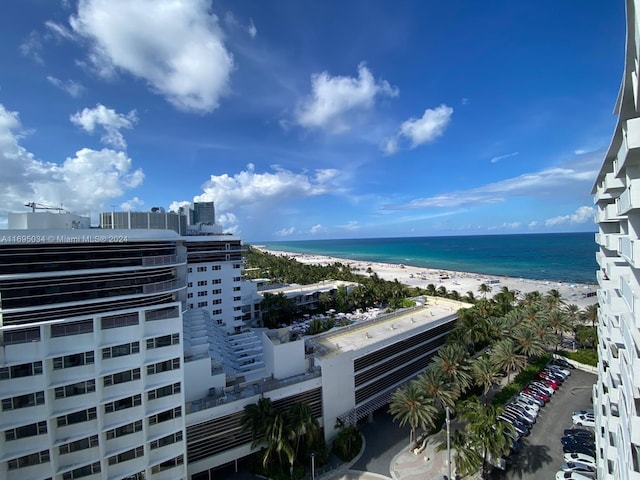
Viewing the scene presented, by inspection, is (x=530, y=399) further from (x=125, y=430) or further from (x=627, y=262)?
(x=125, y=430)

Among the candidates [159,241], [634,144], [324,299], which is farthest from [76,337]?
[324,299]

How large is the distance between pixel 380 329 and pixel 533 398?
1835 centimetres

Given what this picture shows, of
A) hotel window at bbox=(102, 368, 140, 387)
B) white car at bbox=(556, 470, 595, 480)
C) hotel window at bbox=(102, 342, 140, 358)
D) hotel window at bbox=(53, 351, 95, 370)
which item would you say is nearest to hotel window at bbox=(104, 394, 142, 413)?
hotel window at bbox=(102, 368, 140, 387)

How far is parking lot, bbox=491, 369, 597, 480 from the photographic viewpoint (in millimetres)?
24047

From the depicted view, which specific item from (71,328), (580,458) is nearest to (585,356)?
(580,458)

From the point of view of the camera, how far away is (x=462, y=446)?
22.6 meters

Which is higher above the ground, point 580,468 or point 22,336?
point 22,336

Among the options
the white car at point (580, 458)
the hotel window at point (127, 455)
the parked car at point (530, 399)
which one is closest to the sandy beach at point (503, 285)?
the parked car at point (530, 399)

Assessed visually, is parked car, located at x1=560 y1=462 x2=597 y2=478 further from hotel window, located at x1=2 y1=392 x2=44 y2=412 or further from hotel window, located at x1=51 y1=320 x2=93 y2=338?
hotel window, located at x1=2 y1=392 x2=44 y2=412

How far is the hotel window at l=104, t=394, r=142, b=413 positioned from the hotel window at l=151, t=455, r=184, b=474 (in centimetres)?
507

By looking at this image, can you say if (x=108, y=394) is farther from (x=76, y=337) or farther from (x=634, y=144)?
(x=634, y=144)

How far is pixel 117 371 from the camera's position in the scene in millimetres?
19547

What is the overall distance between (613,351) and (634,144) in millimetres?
16511

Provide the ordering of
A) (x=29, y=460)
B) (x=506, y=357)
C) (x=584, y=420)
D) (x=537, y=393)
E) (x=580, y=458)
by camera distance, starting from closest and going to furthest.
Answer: (x=29, y=460)
(x=580, y=458)
(x=584, y=420)
(x=506, y=357)
(x=537, y=393)
